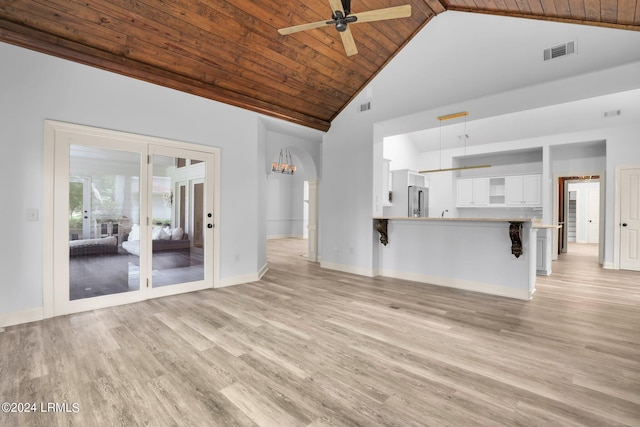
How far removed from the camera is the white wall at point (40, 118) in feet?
10.1

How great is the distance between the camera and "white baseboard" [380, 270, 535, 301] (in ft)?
13.8

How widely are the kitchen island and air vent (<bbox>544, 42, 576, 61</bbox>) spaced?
2.05m

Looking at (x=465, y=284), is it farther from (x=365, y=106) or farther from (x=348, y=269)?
(x=365, y=106)

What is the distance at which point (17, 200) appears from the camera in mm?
3129

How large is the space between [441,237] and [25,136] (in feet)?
17.9

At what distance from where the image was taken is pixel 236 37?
12.5ft

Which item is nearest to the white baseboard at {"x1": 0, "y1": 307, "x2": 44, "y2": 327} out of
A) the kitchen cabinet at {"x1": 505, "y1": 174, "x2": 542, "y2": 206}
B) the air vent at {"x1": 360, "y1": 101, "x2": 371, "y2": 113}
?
the air vent at {"x1": 360, "y1": 101, "x2": 371, "y2": 113}

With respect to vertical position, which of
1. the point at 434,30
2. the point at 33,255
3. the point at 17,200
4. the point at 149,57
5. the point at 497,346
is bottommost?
the point at 497,346

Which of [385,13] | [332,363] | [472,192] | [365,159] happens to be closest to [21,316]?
[332,363]

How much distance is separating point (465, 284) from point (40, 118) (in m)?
5.77

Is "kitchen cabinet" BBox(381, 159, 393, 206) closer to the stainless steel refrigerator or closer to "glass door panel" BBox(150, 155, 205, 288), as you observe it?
the stainless steel refrigerator

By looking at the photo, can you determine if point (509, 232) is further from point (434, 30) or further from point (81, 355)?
point (81, 355)

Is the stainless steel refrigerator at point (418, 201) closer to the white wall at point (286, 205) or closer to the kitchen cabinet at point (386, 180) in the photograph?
the kitchen cabinet at point (386, 180)

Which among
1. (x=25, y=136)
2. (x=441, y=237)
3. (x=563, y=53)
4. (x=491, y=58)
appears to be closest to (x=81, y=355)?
(x=25, y=136)
